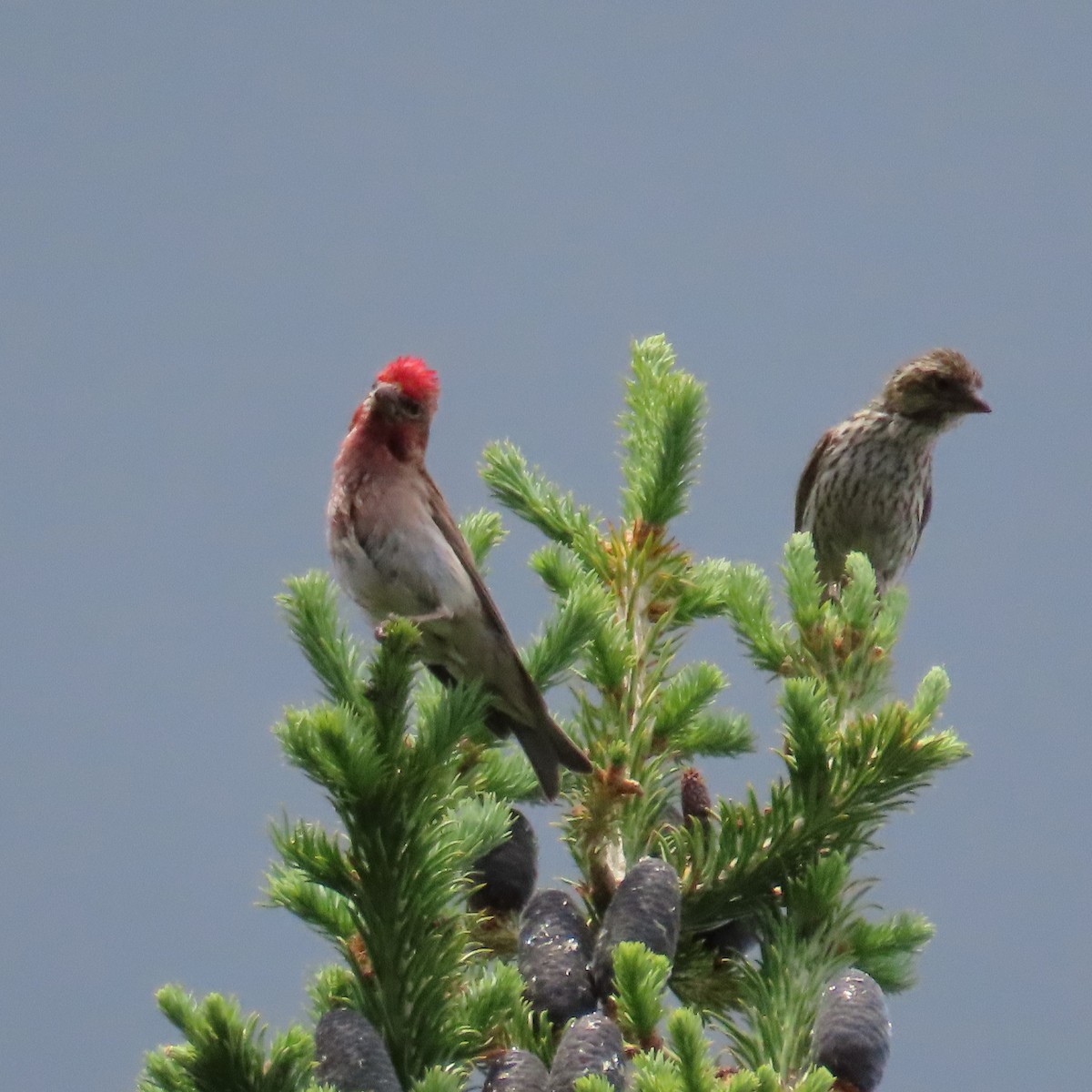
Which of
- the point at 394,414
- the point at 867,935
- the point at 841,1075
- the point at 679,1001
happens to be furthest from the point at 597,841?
the point at 394,414

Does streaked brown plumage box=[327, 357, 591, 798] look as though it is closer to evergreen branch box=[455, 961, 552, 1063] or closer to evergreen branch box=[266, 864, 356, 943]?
evergreen branch box=[266, 864, 356, 943]

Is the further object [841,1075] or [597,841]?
[597,841]

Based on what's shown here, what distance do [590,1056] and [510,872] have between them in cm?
82

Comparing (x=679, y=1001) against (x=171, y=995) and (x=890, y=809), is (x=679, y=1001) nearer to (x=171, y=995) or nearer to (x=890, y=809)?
(x=890, y=809)

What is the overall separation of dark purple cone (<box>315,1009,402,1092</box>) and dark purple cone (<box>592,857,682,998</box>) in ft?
1.48

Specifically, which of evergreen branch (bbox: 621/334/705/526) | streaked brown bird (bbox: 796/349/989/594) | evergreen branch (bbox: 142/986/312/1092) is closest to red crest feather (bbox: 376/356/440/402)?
evergreen branch (bbox: 621/334/705/526)

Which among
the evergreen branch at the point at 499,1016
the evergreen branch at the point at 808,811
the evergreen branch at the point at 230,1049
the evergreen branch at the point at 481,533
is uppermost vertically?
the evergreen branch at the point at 481,533

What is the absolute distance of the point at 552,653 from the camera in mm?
3256

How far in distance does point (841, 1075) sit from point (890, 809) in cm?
72

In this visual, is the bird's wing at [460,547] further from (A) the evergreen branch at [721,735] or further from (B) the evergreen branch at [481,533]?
(A) the evergreen branch at [721,735]

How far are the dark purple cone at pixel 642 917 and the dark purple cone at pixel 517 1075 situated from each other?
268 mm

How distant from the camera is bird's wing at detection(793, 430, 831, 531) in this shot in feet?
24.3

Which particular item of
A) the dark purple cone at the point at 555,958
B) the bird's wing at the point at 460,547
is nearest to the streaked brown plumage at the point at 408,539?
the bird's wing at the point at 460,547

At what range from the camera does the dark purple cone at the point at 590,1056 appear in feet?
7.51
